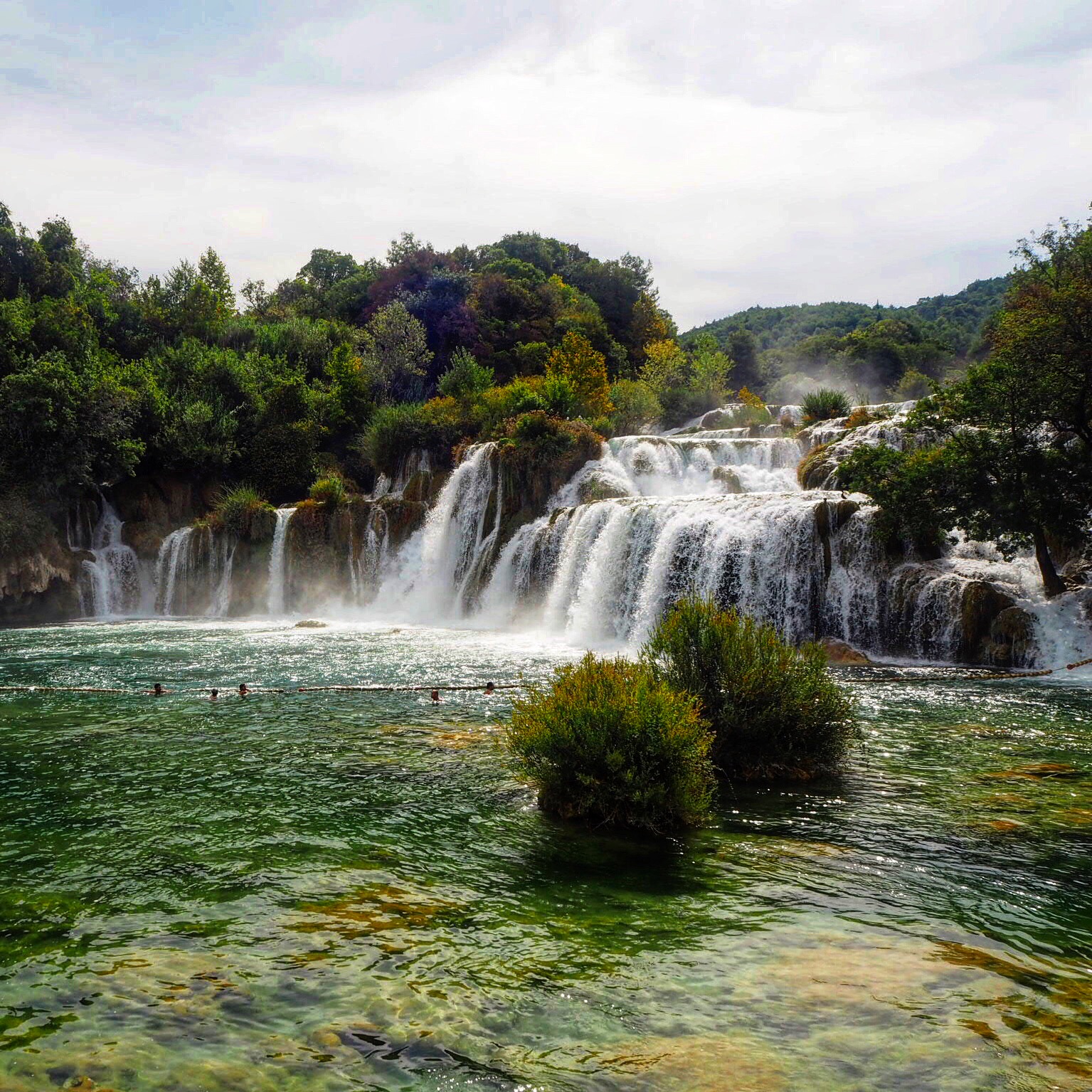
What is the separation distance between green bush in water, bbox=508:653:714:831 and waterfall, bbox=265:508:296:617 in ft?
85.5

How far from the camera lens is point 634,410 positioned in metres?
45.0

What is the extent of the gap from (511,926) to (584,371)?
41.9m

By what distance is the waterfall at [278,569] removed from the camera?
32.1 metres

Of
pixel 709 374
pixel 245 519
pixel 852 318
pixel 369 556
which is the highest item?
pixel 852 318

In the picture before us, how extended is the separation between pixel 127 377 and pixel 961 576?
106 feet

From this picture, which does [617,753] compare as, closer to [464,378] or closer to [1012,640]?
[1012,640]

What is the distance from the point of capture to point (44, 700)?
13820 mm

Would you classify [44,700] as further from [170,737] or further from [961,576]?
[961,576]

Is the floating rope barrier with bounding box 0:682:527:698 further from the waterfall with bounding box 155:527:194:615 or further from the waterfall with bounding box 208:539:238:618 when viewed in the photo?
the waterfall with bounding box 155:527:194:615

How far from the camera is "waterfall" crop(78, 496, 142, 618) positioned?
104 feet

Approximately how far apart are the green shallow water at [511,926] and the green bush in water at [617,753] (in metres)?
0.27

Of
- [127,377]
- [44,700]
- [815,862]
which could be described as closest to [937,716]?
[815,862]

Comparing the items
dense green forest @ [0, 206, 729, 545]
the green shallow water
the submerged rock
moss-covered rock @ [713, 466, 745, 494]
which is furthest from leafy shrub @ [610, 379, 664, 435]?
the green shallow water

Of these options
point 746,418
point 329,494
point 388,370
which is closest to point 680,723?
point 329,494
